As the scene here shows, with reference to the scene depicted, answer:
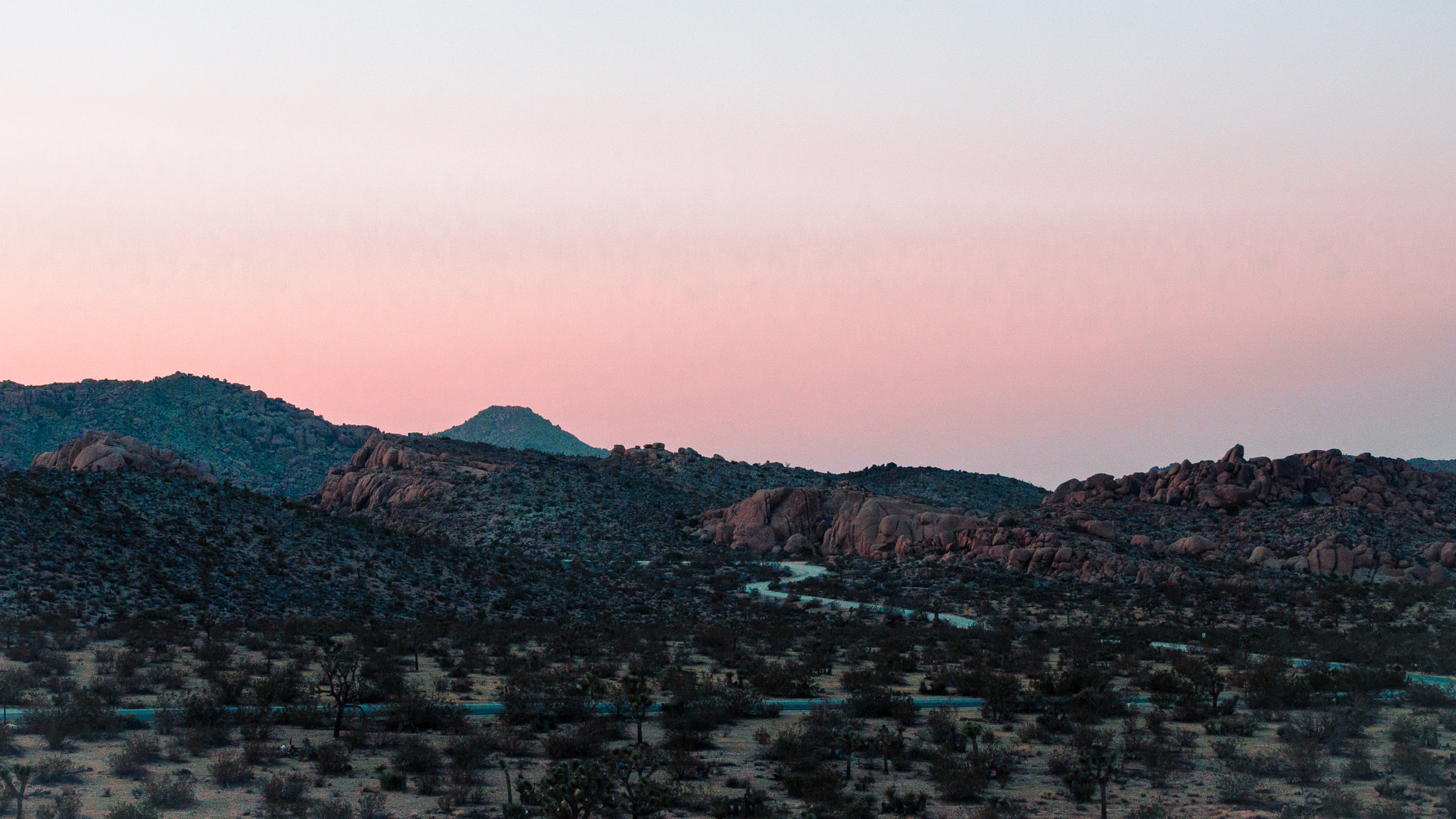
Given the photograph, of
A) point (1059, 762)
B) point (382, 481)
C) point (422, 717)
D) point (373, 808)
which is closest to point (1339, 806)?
point (1059, 762)

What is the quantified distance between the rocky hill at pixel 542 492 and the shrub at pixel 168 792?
57433 millimetres

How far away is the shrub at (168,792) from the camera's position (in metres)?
18.5

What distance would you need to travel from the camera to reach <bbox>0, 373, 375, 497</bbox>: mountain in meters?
112

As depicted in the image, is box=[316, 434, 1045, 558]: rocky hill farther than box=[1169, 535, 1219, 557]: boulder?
Yes

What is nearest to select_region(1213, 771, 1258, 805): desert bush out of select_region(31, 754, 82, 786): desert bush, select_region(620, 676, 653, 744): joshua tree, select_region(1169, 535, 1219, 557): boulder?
select_region(620, 676, 653, 744): joshua tree

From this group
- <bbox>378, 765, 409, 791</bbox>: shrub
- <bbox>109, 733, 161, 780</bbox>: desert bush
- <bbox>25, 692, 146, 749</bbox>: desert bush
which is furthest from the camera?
<bbox>25, 692, 146, 749</bbox>: desert bush

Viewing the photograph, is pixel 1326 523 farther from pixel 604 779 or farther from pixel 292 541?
pixel 604 779

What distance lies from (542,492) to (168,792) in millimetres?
73823

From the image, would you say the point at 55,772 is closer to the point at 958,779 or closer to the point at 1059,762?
the point at 958,779

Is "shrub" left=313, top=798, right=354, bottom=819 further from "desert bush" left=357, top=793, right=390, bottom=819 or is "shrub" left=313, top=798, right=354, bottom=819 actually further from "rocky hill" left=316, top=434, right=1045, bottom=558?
"rocky hill" left=316, top=434, right=1045, bottom=558

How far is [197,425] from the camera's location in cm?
11938

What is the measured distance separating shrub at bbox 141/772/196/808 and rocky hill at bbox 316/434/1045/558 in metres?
57.4

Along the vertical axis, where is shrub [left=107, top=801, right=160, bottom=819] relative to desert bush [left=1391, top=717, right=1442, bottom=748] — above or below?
below

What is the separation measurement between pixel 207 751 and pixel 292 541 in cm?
3805
